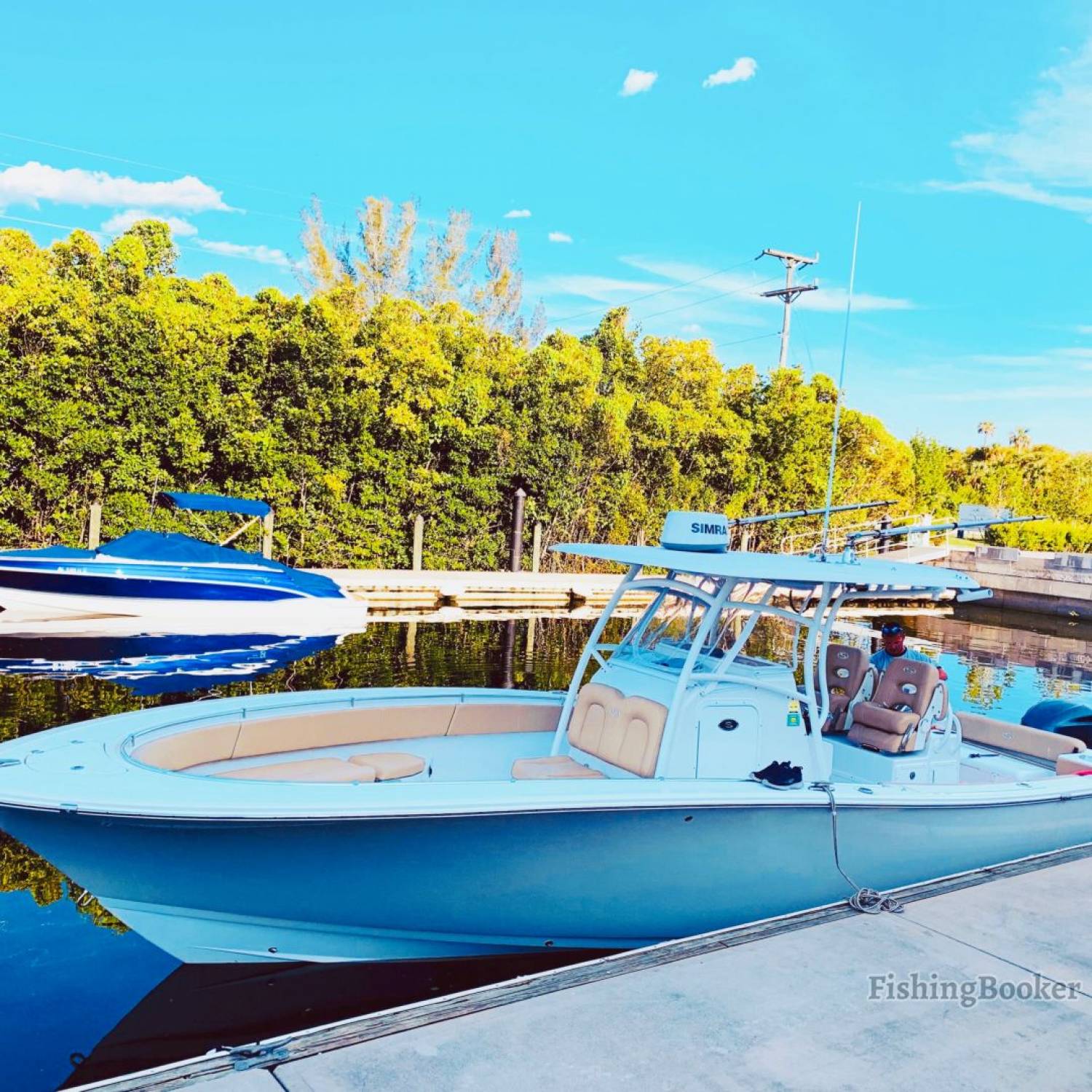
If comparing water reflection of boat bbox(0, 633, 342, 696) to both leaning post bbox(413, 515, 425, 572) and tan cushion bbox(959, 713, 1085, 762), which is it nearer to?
leaning post bbox(413, 515, 425, 572)

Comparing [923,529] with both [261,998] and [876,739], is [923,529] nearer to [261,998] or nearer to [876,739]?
[876,739]

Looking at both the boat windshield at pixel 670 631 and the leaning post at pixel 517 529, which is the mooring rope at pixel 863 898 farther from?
the leaning post at pixel 517 529

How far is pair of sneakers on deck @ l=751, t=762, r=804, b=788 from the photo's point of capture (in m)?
5.42

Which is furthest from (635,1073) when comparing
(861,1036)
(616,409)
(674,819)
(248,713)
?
Answer: (616,409)

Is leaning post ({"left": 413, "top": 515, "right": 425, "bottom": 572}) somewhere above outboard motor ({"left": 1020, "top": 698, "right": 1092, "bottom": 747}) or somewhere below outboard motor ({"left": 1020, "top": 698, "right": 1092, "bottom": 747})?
above

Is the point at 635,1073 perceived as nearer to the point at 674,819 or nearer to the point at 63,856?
the point at 674,819

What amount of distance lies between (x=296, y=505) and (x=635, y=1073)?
18.6m

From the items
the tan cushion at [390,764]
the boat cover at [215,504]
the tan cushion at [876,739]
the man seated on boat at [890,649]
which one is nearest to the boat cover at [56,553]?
the boat cover at [215,504]

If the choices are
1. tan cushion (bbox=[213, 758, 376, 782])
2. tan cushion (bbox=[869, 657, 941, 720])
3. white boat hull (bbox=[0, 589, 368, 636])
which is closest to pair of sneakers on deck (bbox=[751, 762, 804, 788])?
tan cushion (bbox=[869, 657, 941, 720])

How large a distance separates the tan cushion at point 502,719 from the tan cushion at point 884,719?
206 centimetres

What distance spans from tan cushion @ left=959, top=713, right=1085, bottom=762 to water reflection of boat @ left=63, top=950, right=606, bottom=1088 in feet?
12.9

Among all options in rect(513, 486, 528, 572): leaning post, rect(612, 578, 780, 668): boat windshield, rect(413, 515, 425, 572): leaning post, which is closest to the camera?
rect(612, 578, 780, 668): boat windshield

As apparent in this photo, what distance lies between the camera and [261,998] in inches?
204

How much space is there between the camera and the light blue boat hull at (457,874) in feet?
15.4
